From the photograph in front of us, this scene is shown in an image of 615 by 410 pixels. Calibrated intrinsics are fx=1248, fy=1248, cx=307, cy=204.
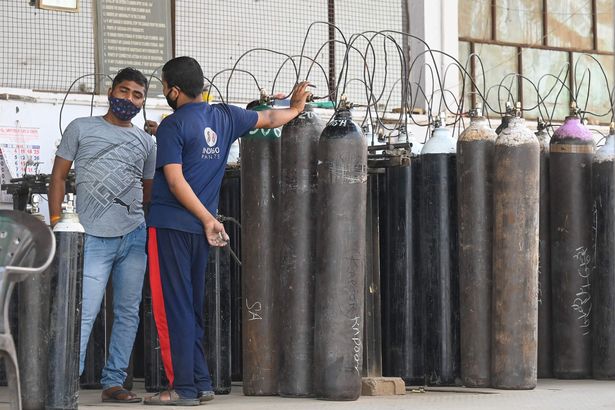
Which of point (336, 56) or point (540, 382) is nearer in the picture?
point (540, 382)

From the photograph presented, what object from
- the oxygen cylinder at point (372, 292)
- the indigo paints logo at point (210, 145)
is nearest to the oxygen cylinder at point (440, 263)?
the oxygen cylinder at point (372, 292)

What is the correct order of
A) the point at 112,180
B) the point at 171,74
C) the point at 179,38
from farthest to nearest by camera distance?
the point at 179,38 → the point at 112,180 → the point at 171,74

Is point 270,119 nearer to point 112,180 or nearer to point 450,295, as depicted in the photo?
point 112,180

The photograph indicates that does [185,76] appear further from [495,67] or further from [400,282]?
[495,67]

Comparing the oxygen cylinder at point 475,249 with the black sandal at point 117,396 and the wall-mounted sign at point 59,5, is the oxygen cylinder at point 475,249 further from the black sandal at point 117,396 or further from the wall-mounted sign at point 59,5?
the wall-mounted sign at point 59,5

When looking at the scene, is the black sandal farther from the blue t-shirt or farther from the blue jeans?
the blue t-shirt

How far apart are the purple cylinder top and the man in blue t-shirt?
2606 millimetres

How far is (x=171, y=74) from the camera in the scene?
21.9 feet

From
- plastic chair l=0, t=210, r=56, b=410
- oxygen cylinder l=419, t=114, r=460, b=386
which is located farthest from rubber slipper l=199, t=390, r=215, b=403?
plastic chair l=0, t=210, r=56, b=410

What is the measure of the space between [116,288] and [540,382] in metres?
2.80

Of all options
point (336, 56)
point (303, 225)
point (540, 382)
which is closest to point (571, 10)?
point (336, 56)

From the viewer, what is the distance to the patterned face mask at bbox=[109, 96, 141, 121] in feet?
23.4

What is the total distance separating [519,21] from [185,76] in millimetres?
9329

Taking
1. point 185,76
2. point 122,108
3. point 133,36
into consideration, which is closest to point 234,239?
point 122,108
